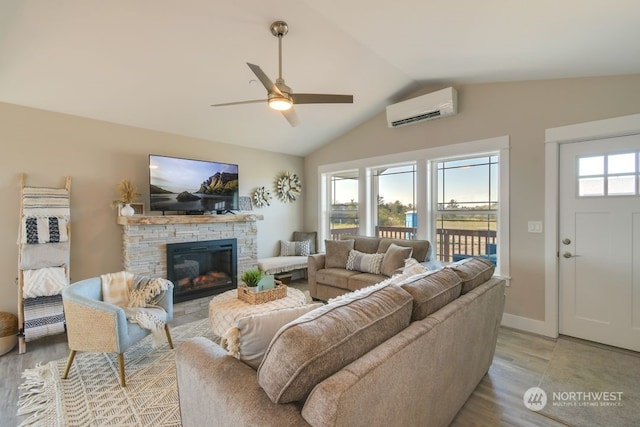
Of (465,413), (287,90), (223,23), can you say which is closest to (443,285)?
(465,413)

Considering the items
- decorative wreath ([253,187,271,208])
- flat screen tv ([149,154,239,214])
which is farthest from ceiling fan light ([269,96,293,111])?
decorative wreath ([253,187,271,208])

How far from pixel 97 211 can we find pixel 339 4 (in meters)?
3.60

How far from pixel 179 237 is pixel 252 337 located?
3.23 m

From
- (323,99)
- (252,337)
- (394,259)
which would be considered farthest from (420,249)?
(252,337)

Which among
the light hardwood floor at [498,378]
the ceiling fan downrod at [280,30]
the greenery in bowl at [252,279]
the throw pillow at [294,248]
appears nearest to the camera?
the light hardwood floor at [498,378]

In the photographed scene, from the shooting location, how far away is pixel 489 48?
2.67 meters

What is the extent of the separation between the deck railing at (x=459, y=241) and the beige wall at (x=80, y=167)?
12.0ft

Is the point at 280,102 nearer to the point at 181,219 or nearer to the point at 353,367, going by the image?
the point at 353,367

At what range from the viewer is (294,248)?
548 centimetres

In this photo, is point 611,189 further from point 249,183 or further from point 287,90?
point 249,183

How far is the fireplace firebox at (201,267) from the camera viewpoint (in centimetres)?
398

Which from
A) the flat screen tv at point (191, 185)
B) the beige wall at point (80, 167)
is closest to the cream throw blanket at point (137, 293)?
the beige wall at point (80, 167)

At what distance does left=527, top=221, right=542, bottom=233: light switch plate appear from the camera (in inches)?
126

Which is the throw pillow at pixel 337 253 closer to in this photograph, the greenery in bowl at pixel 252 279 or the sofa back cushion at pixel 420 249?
the sofa back cushion at pixel 420 249
